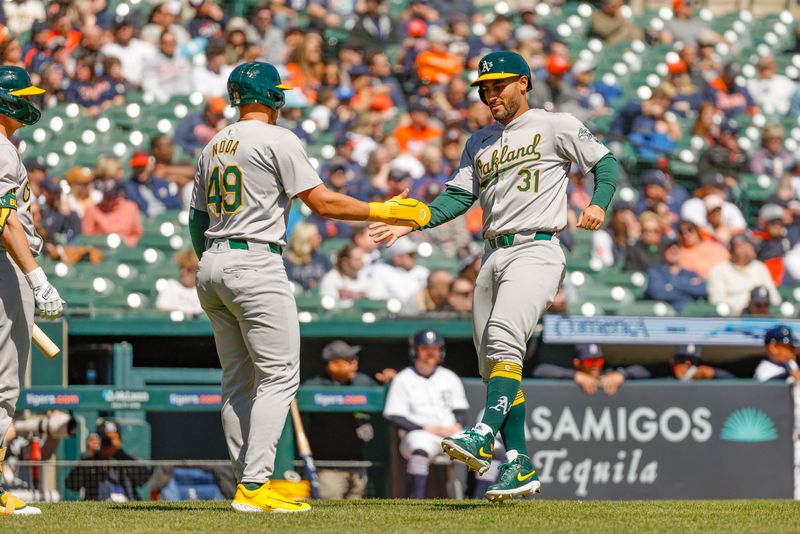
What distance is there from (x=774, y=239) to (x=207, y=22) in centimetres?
689

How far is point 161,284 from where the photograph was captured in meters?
11.6

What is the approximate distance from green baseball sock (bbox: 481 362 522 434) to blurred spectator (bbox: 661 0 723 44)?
13282mm

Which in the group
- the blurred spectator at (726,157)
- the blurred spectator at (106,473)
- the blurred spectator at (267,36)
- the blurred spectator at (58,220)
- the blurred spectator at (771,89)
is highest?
the blurred spectator at (267,36)

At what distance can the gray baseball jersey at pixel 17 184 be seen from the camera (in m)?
6.04

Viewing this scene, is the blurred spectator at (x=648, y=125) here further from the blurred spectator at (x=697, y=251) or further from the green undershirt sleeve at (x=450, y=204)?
the green undershirt sleeve at (x=450, y=204)

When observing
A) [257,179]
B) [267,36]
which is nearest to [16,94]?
[257,179]

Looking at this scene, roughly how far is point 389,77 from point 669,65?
3938 millimetres

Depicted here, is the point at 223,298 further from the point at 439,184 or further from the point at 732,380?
the point at 439,184

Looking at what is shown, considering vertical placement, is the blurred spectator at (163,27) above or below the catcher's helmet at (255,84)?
above

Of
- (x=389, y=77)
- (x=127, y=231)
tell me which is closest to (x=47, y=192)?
(x=127, y=231)

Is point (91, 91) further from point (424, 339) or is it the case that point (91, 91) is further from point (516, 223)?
point (516, 223)

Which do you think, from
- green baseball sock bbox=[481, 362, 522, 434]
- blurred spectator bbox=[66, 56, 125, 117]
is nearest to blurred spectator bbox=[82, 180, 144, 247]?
blurred spectator bbox=[66, 56, 125, 117]

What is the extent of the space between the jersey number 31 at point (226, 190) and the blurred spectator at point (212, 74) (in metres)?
9.24

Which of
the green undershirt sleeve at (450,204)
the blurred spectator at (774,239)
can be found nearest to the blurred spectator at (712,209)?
the blurred spectator at (774,239)
